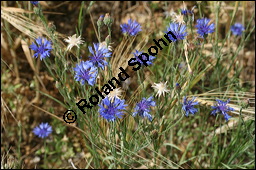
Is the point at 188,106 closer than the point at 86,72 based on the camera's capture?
No

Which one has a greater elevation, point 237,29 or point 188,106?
point 237,29

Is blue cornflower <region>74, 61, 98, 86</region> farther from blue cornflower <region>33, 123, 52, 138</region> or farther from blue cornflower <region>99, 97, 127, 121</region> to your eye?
blue cornflower <region>33, 123, 52, 138</region>

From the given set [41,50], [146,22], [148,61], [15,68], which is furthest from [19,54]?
[148,61]

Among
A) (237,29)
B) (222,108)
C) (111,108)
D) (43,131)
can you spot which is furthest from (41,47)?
(237,29)

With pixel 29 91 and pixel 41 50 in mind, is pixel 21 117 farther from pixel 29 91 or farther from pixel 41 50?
pixel 41 50

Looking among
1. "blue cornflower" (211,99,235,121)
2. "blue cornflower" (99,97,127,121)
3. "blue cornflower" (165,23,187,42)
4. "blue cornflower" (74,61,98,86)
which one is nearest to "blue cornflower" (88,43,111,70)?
"blue cornflower" (74,61,98,86)

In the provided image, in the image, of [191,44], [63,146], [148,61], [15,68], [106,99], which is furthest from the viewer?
[15,68]

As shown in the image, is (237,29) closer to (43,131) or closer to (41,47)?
(43,131)
